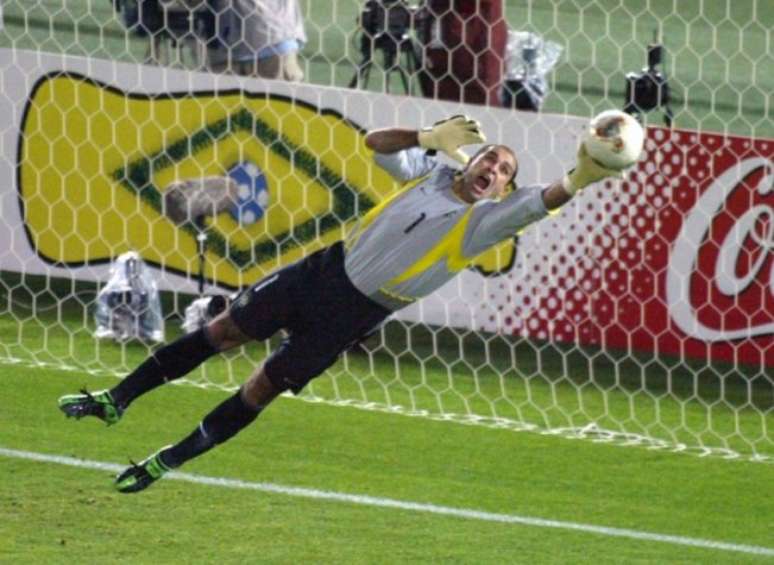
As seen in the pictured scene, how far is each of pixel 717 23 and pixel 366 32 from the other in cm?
513

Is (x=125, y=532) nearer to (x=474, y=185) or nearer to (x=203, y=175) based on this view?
(x=474, y=185)

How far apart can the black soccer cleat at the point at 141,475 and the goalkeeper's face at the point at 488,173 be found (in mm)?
1395

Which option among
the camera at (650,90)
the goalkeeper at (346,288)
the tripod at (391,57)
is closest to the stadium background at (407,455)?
the goalkeeper at (346,288)

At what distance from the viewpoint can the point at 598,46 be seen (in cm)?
1681

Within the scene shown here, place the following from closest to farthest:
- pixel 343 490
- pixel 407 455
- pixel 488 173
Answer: pixel 488 173 < pixel 343 490 < pixel 407 455

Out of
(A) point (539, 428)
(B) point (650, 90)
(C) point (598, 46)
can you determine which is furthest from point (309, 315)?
(C) point (598, 46)

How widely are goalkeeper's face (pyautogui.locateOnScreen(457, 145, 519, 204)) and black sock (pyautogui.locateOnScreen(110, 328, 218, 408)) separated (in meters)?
1.06

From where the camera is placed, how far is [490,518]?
346 inches

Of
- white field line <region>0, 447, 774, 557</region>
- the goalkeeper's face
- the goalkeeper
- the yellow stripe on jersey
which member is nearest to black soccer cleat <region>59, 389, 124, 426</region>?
the goalkeeper

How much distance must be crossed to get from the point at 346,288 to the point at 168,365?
704 millimetres

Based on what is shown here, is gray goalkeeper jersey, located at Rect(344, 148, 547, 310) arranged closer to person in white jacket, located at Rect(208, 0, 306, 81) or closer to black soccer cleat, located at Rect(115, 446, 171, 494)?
black soccer cleat, located at Rect(115, 446, 171, 494)

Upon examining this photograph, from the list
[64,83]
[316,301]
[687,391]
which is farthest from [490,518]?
[64,83]

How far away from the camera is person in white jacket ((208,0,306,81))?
12.4 meters

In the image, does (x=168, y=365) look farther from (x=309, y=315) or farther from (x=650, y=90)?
(x=650, y=90)
